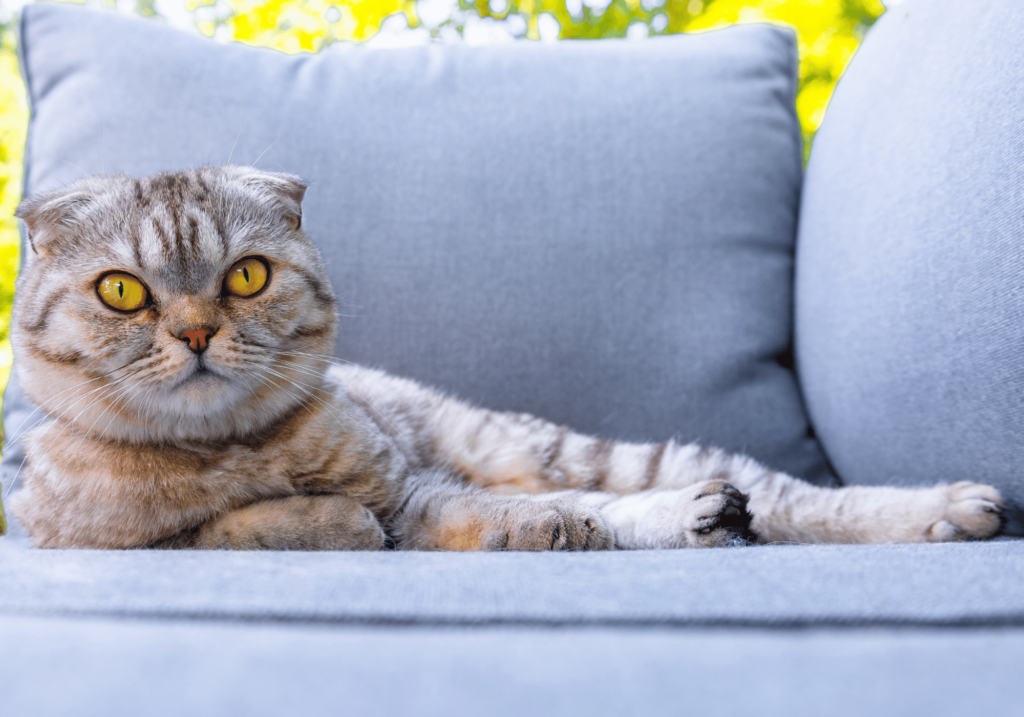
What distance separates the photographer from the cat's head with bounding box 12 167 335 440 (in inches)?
35.0

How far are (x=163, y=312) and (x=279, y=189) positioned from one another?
11.7 inches

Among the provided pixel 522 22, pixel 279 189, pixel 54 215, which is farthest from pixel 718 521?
pixel 522 22

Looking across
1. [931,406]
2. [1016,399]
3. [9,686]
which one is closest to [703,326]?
[931,406]

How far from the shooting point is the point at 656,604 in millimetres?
529

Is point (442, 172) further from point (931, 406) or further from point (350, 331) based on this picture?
point (931, 406)

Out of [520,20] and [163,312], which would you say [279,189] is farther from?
[520,20]

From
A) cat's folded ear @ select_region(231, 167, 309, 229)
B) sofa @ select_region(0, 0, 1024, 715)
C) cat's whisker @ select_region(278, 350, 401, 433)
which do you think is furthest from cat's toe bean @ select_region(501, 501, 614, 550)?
cat's folded ear @ select_region(231, 167, 309, 229)

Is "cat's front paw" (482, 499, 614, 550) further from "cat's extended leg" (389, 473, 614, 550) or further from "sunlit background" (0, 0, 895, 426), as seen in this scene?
"sunlit background" (0, 0, 895, 426)

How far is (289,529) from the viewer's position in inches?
35.5

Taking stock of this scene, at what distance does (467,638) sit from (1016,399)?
88cm

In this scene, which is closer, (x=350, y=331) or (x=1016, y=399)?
(x=1016, y=399)

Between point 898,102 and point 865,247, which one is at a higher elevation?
point 898,102

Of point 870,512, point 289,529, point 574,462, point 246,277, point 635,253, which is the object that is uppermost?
point 246,277

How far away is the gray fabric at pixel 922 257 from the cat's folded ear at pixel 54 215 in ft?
4.26
